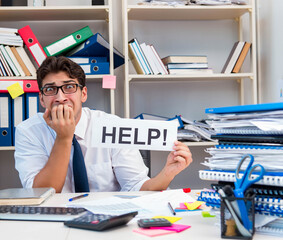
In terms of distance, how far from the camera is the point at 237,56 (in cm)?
257

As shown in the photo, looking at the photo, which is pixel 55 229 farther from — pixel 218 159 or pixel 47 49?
pixel 47 49

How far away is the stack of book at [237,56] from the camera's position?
2.57m

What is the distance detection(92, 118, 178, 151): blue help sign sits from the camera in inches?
42.9

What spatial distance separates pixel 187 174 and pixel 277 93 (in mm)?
876

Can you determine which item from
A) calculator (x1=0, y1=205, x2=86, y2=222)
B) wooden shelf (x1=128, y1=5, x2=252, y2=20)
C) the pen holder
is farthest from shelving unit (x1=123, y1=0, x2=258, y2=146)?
the pen holder

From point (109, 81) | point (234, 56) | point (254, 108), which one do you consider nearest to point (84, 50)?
point (109, 81)

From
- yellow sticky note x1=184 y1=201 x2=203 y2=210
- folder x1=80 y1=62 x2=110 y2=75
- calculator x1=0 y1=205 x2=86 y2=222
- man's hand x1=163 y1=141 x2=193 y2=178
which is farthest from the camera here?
folder x1=80 y1=62 x2=110 y2=75

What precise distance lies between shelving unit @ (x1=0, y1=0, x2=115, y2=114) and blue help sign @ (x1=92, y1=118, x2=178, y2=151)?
1.34 metres

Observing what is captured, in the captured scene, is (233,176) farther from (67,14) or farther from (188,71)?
(67,14)

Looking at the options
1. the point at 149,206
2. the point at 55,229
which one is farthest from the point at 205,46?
the point at 55,229

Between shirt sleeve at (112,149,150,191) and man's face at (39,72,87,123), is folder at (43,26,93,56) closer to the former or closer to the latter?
man's face at (39,72,87,123)

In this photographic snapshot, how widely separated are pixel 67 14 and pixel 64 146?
1350mm

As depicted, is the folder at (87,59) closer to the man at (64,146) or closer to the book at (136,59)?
the book at (136,59)

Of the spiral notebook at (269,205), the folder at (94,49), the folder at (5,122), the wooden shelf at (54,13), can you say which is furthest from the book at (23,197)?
the wooden shelf at (54,13)
